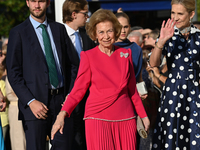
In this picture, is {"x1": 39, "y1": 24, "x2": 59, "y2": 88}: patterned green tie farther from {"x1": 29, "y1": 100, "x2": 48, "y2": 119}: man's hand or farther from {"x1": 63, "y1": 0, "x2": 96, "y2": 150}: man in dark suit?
{"x1": 63, "y1": 0, "x2": 96, "y2": 150}: man in dark suit

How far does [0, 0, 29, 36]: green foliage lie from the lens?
1748cm

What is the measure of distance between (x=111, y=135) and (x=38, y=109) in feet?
2.90

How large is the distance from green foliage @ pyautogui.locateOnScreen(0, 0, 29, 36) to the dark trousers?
13234 millimetres

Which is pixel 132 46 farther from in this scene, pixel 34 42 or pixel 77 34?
pixel 34 42

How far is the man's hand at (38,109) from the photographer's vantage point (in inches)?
170

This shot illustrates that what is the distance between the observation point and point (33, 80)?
14.6ft

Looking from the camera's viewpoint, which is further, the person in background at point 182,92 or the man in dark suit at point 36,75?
the person in background at point 182,92

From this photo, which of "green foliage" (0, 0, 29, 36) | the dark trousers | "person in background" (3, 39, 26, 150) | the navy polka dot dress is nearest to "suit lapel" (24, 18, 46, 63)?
the dark trousers

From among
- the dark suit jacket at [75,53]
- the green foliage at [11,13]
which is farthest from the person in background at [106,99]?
the green foliage at [11,13]

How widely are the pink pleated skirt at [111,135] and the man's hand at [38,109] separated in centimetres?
55

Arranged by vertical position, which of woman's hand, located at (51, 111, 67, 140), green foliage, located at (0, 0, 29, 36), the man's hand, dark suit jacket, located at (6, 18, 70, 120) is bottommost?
woman's hand, located at (51, 111, 67, 140)

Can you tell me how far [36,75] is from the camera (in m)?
4.45

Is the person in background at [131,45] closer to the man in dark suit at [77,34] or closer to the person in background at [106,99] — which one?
the man in dark suit at [77,34]

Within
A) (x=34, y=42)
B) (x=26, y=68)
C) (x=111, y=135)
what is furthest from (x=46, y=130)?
(x=34, y=42)
